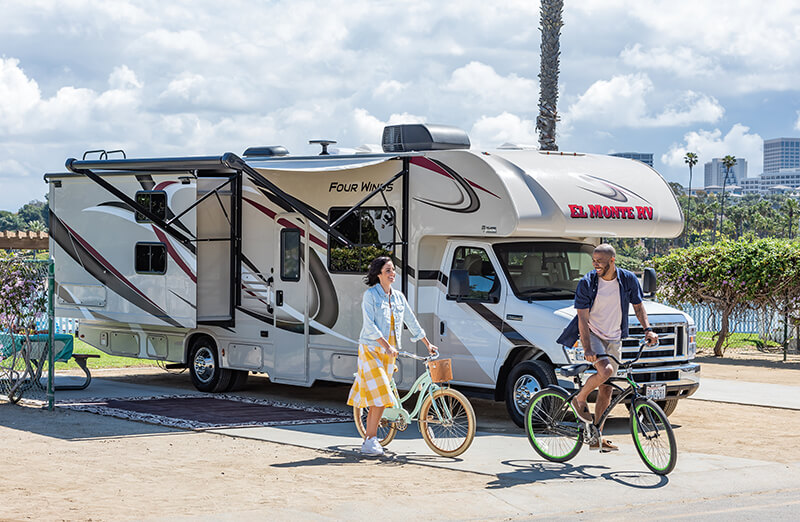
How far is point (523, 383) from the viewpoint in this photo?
1169cm

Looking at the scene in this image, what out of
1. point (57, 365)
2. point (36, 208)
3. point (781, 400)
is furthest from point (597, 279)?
point (36, 208)

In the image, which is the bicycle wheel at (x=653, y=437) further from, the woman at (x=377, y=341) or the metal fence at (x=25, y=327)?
the metal fence at (x=25, y=327)

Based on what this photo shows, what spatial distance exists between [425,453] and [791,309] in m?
11.8

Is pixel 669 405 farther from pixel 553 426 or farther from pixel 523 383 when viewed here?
pixel 553 426

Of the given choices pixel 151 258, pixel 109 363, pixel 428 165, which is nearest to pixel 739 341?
pixel 428 165

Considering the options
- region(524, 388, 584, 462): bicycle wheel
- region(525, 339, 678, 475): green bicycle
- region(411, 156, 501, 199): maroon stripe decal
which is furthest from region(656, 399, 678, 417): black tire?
region(411, 156, 501, 199): maroon stripe decal

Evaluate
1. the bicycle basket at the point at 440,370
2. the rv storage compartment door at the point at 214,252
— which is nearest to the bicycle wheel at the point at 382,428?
the bicycle basket at the point at 440,370

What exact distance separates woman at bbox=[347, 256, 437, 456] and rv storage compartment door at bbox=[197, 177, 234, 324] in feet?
15.9

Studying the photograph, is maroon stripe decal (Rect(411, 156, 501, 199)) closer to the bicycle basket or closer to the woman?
the woman

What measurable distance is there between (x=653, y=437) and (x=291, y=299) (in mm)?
6102

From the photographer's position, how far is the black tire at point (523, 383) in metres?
11.5

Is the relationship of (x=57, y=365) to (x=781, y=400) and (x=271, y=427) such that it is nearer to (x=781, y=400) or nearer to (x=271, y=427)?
(x=271, y=427)

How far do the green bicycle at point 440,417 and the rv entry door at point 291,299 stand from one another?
3676 millimetres

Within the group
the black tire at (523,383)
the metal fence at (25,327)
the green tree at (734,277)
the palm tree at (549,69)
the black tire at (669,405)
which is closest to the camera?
the black tire at (523,383)
